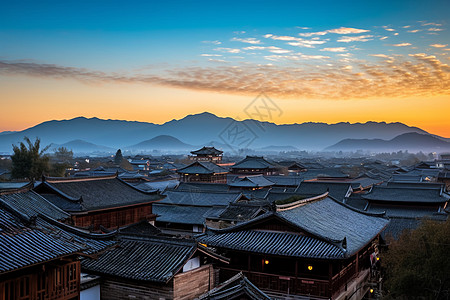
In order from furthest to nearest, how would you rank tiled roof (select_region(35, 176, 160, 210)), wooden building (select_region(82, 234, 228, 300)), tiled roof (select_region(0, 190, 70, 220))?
tiled roof (select_region(35, 176, 160, 210))
tiled roof (select_region(0, 190, 70, 220))
wooden building (select_region(82, 234, 228, 300))

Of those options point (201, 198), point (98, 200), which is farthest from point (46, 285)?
point (201, 198)

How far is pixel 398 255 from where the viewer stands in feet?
73.7

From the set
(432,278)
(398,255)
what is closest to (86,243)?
(432,278)

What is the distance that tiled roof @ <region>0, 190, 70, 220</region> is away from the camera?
54.9 ft

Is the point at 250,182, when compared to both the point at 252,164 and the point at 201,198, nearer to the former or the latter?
the point at 201,198

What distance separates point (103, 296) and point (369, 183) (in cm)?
6357

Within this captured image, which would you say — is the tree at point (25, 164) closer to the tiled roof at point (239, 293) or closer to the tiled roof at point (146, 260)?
the tiled roof at point (146, 260)

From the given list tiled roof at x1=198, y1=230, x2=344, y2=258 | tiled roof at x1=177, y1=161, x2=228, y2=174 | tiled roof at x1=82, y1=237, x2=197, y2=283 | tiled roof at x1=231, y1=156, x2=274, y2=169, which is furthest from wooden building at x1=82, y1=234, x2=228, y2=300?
tiled roof at x1=231, y1=156, x2=274, y2=169

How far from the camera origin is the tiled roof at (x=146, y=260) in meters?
16.5

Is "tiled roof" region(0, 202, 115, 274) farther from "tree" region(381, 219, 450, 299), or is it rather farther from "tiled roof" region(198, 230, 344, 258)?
"tree" region(381, 219, 450, 299)

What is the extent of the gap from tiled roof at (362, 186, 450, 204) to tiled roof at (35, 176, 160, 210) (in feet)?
85.8

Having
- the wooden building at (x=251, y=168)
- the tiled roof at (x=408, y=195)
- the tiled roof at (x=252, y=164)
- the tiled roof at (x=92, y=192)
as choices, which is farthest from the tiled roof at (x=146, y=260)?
the tiled roof at (x=252, y=164)

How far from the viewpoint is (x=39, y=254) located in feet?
37.6

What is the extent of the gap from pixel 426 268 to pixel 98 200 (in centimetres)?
2109
